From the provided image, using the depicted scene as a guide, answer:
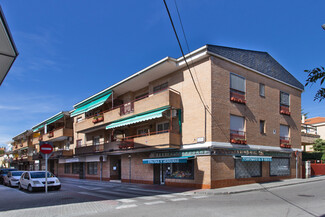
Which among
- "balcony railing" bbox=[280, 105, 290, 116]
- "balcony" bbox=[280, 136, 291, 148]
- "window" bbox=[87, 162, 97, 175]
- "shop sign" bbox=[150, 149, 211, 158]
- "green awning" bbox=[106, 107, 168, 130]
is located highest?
"balcony railing" bbox=[280, 105, 290, 116]

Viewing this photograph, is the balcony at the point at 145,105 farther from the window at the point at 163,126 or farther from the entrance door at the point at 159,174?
the entrance door at the point at 159,174

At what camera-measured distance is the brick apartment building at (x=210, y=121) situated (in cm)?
1817

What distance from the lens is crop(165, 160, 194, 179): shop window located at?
61.2 feet

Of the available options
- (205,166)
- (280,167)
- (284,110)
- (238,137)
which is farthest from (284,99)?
(205,166)

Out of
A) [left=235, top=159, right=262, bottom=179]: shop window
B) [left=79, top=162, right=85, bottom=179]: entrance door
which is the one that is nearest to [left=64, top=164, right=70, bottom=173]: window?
[left=79, top=162, right=85, bottom=179]: entrance door

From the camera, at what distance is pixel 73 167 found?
35.7 metres

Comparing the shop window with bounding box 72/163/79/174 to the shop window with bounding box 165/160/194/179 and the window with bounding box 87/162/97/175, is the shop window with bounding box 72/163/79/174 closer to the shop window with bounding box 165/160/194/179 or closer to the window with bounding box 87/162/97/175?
the window with bounding box 87/162/97/175

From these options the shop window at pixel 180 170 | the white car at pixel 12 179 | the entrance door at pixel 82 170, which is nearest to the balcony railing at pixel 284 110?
the shop window at pixel 180 170

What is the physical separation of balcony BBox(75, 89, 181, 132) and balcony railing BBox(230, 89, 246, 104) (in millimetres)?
3742

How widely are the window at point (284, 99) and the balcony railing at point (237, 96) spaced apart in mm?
5457

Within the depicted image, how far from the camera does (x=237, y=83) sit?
791 inches

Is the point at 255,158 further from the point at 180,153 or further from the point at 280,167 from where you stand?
the point at 180,153

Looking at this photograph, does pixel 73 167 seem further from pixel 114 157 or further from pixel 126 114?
pixel 126 114

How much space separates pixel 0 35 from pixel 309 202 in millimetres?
12270
